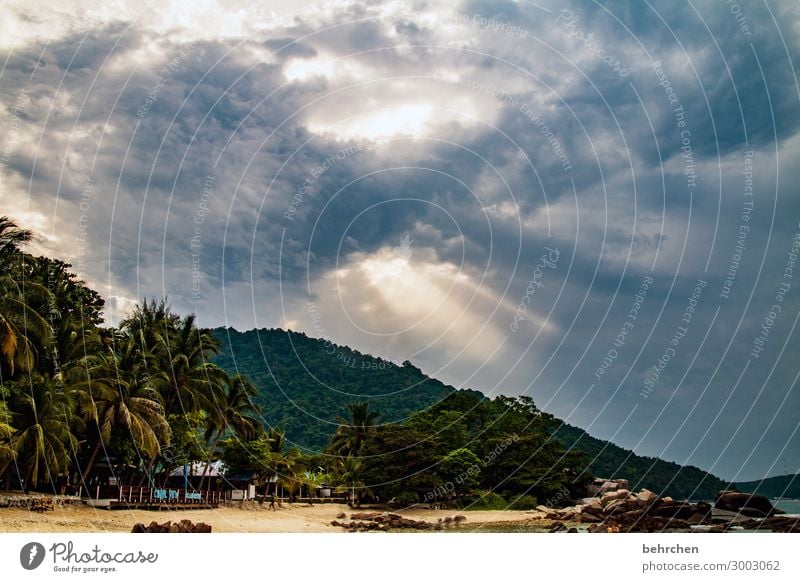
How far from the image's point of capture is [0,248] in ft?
96.2

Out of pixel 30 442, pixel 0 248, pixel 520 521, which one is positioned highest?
pixel 0 248

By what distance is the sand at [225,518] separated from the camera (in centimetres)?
2703

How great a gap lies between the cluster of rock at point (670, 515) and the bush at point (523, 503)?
689cm

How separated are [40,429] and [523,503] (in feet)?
136

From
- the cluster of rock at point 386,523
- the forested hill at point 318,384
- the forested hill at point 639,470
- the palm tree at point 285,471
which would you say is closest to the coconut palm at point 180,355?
the palm tree at point 285,471

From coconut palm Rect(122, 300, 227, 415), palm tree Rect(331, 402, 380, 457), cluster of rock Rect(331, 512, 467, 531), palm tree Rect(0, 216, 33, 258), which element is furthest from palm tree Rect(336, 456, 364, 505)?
palm tree Rect(0, 216, 33, 258)

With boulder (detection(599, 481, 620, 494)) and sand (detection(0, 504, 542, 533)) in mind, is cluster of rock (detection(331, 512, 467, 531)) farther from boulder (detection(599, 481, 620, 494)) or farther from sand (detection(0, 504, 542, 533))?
boulder (detection(599, 481, 620, 494))

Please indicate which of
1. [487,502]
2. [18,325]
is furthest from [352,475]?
[18,325]

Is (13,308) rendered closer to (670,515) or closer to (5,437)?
(5,437)

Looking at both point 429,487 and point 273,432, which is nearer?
point 429,487
